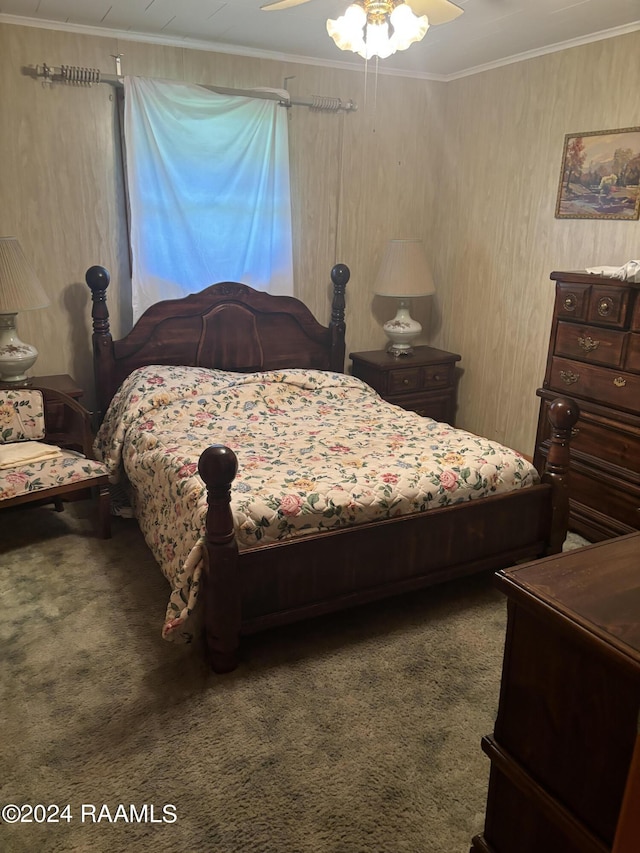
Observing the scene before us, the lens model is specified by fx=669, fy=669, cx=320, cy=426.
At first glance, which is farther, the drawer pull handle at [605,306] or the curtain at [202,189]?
the curtain at [202,189]

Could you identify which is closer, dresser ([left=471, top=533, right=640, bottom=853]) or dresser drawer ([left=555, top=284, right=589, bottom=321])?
dresser ([left=471, top=533, right=640, bottom=853])

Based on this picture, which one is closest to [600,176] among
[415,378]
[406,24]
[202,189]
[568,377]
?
[568,377]

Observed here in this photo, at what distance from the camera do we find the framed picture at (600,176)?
3.32 metres

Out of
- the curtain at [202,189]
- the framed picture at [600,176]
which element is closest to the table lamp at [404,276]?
the curtain at [202,189]

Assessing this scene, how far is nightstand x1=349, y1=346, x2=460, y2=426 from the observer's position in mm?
4273

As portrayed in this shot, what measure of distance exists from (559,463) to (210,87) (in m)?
2.79

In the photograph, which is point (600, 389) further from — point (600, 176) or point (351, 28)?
point (351, 28)

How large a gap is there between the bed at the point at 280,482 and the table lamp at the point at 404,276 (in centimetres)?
70

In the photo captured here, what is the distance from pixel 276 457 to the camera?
111 inches

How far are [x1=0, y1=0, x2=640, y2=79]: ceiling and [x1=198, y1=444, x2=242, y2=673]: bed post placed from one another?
2.18 meters

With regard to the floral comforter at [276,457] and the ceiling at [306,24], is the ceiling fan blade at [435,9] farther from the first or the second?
the floral comforter at [276,457]

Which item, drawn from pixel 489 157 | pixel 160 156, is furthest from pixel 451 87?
pixel 160 156

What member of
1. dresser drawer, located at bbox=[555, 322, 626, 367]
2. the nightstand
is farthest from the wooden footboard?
the nightstand

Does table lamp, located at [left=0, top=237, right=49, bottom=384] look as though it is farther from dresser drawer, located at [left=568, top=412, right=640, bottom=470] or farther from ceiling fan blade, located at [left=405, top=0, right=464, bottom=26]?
dresser drawer, located at [left=568, top=412, right=640, bottom=470]
